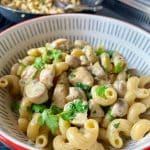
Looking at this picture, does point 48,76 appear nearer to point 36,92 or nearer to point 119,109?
point 36,92

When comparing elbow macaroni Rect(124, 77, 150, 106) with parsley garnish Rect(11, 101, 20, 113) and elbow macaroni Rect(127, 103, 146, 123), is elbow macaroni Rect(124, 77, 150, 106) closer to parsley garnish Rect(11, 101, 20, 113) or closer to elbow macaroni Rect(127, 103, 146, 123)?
elbow macaroni Rect(127, 103, 146, 123)

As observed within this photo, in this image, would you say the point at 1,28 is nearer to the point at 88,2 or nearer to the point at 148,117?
the point at 88,2

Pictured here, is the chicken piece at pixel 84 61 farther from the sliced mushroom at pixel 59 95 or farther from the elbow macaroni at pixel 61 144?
the elbow macaroni at pixel 61 144

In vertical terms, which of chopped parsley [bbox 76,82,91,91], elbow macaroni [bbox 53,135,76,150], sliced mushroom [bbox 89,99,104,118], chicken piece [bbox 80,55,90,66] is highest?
chicken piece [bbox 80,55,90,66]

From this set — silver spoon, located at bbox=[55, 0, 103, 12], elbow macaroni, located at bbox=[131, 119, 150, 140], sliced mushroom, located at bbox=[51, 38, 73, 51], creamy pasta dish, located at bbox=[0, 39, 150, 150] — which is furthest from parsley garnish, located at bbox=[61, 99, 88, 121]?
silver spoon, located at bbox=[55, 0, 103, 12]

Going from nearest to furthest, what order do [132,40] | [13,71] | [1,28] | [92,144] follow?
[92,144]
[13,71]
[132,40]
[1,28]

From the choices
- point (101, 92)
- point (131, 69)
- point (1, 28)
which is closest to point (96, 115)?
point (101, 92)

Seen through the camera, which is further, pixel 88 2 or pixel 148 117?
pixel 88 2

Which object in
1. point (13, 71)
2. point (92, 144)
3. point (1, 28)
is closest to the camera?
point (92, 144)
